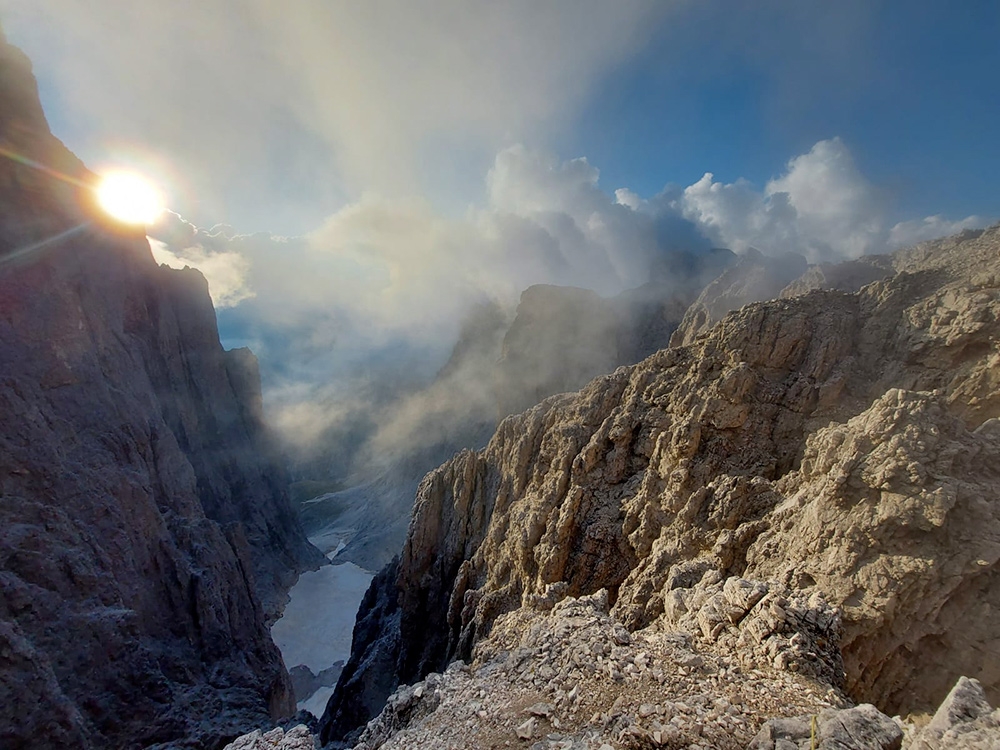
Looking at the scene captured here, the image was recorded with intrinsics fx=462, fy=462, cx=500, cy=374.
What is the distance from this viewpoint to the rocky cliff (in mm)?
11664

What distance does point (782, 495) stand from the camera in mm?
16781

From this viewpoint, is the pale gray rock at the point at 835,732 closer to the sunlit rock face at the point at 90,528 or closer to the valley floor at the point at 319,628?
the sunlit rock face at the point at 90,528

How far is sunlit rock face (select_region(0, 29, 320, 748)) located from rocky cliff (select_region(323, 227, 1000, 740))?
460 inches

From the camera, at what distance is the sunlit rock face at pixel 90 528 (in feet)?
88.1

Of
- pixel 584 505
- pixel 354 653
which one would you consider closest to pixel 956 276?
pixel 584 505


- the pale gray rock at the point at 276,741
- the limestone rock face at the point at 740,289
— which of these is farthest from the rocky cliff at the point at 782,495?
the limestone rock face at the point at 740,289

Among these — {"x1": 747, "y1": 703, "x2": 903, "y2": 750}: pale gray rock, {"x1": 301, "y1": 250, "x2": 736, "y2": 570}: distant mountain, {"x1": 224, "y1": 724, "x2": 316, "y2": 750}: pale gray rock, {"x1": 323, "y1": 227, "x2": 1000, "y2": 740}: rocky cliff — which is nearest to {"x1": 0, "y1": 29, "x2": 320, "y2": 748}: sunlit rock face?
{"x1": 323, "y1": 227, "x2": 1000, "y2": 740}: rocky cliff

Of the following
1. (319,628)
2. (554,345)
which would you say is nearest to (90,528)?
(319,628)

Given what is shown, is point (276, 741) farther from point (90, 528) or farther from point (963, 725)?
point (90, 528)

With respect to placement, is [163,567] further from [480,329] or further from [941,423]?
[480,329]

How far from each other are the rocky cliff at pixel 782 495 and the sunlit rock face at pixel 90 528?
11.7 meters

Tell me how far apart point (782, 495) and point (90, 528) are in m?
41.5

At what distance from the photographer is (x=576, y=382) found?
231 feet

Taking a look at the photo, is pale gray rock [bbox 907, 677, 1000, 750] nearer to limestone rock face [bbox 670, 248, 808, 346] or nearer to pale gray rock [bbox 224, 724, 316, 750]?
pale gray rock [bbox 224, 724, 316, 750]
